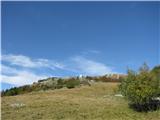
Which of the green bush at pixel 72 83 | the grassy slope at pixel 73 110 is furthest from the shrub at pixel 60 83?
the grassy slope at pixel 73 110

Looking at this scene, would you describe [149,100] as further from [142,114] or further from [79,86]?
[79,86]

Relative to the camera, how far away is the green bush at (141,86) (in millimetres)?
47125

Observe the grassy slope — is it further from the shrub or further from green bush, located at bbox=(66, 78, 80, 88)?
the shrub

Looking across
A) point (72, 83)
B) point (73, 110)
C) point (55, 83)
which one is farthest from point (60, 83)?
Answer: point (73, 110)

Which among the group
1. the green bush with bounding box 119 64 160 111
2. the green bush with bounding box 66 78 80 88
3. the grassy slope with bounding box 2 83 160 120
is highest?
the green bush with bounding box 66 78 80 88

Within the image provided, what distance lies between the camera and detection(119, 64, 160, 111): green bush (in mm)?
47125

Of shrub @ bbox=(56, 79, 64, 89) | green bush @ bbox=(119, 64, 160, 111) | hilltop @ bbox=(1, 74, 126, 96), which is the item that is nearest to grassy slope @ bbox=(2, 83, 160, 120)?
green bush @ bbox=(119, 64, 160, 111)

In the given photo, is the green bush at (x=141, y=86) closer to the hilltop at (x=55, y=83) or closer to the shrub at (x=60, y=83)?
the hilltop at (x=55, y=83)

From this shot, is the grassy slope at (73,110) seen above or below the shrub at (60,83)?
below

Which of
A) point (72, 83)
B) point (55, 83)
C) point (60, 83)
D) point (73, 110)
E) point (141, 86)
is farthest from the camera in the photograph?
point (55, 83)

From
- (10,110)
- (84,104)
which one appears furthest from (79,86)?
(10,110)

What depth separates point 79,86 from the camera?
3024 inches

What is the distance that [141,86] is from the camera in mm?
47469

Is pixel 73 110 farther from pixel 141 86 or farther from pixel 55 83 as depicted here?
pixel 55 83
